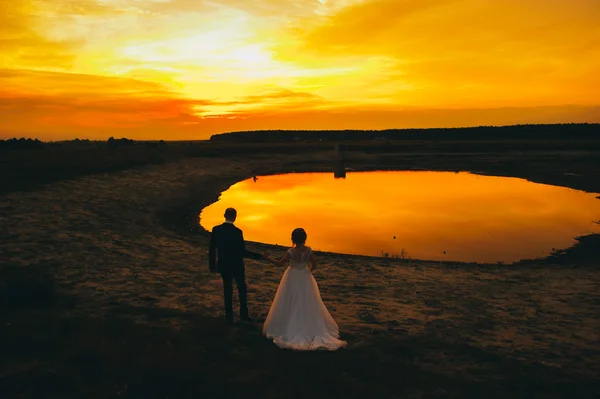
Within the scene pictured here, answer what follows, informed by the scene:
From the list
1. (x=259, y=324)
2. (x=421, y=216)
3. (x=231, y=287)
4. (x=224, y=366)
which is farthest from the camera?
(x=421, y=216)

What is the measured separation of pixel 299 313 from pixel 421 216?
2166 cm

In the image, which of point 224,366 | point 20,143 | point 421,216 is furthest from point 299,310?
point 20,143

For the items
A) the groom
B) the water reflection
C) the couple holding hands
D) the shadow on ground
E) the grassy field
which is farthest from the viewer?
the water reflection

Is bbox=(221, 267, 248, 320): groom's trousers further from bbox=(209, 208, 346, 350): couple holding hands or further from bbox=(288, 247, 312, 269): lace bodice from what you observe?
bbox=(288, 247, 312, 269): lace bodice

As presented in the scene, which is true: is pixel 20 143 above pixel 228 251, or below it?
above

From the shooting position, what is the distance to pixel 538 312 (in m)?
11.2

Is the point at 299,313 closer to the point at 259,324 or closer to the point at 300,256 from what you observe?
the point at 300,256

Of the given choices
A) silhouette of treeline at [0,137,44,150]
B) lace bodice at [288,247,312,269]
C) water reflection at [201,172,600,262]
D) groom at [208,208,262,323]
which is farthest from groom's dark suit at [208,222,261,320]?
silhouette of treeline at [0,137,44,150]

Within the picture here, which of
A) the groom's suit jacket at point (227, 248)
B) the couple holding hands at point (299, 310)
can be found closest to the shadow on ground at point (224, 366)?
the couple holding hands at point (299, 310)

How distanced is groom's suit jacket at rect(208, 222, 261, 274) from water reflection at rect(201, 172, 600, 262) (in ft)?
35.8

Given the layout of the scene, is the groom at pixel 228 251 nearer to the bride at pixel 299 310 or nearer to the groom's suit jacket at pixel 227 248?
the groom's suit jacket at pixel 227 248

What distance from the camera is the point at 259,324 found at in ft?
32.8

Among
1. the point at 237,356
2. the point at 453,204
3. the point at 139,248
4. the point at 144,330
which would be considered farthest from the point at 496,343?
the point at 453,204

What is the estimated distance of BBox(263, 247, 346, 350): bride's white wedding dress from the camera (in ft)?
28.7
